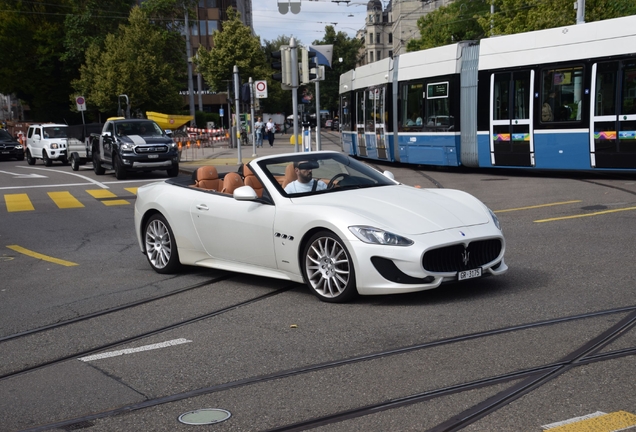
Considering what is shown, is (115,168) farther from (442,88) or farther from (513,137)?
(513,137)

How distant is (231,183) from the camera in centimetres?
898

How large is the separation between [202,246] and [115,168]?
1879 centimetres

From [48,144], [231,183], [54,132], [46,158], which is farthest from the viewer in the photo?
[54,132]

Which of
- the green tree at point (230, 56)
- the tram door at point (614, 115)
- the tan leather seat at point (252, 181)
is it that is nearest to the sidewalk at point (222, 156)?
the tram door at point (614, 115)

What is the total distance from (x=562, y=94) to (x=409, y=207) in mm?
13011

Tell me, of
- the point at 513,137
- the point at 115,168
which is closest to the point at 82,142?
the point at 115,168

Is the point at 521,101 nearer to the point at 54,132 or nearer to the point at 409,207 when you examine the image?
the point at 409,207

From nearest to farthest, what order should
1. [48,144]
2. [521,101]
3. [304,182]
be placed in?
[304,182], [521,101], [48,144]

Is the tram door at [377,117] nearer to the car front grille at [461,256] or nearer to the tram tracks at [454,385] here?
the car front grille at [461,256]

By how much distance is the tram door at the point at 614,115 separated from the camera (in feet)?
59.1

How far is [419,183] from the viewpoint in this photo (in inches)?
822

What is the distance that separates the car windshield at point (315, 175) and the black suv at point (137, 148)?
18086mm

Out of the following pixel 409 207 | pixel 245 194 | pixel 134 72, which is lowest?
pixel 409 207

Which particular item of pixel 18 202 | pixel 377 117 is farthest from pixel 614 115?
pixel 18 202
